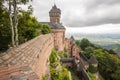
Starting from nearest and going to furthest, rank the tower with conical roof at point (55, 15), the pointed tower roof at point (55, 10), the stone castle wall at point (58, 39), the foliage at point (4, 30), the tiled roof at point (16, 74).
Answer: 1. the tiled roof at point (16, 74)
2. the foliage at point (4, 30)
3. the stone castle wall at point (58, 39)
4. the tower with conical roof at point (55, 15)
5. the pointed tower roof at point (55, 10)

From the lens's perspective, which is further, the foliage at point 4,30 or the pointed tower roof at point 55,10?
the pointed tower roof at point 55,10

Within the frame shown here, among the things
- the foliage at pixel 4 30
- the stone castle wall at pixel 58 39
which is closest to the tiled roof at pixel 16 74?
the foliage at pixel 4 30

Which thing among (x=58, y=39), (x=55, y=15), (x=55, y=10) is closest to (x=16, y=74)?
(x=58, y=39)

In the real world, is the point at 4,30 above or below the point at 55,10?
below

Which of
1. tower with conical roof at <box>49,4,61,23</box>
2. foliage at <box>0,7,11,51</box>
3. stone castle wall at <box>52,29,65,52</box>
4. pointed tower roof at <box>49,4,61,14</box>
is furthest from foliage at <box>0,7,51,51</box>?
pointed tower roof at <box>49,4,61,14</box>

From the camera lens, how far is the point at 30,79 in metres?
4.81

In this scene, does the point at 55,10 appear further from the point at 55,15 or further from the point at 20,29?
the point at 20,29

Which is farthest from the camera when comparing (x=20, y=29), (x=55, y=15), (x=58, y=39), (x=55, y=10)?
(x=55, y=10)

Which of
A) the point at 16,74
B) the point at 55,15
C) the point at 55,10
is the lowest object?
the point at 16,74

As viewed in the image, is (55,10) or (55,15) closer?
(55,15)

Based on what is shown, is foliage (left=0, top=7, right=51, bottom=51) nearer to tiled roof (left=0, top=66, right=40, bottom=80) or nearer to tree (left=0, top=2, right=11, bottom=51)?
tree (left=0, top=2, right=11, bottom=51)

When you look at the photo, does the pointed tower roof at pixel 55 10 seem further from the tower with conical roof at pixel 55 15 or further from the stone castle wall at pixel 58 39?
the stone castle wall at pixel 58 39

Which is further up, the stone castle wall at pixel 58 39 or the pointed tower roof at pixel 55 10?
the pointed tower roof at pixel 55 10

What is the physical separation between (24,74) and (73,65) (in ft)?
170
